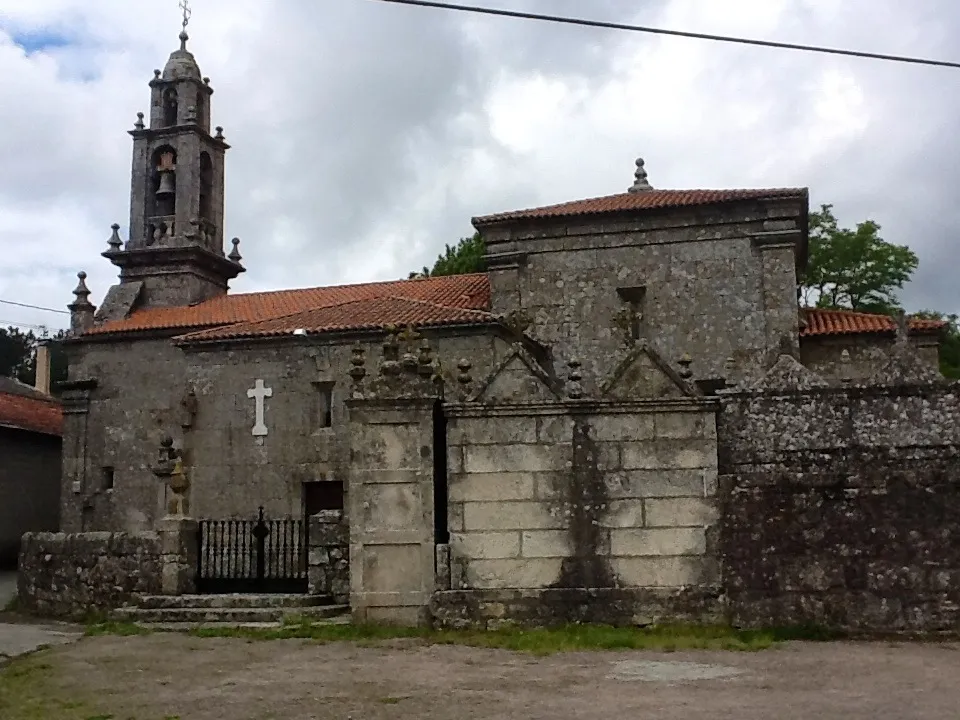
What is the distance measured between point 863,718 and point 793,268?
14.1 metres

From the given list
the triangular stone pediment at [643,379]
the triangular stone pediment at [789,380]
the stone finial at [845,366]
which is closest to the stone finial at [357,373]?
the triangular stone pediment at [643,379]

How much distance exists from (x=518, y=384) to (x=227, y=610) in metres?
4.65

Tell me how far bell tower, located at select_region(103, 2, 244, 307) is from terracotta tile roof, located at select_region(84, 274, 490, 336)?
Result: 1.17 m

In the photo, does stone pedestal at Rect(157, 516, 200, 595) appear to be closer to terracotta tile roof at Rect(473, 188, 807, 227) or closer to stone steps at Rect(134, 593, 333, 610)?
stone steps at Rect(134, 593, 333, 610)

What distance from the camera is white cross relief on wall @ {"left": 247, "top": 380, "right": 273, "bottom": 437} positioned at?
19344mm

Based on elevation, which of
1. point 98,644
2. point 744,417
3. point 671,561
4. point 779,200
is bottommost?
point 98,644

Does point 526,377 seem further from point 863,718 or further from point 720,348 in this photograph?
point 720,348

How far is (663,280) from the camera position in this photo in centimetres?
1966

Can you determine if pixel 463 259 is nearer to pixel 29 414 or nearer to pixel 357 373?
pixel 29 414

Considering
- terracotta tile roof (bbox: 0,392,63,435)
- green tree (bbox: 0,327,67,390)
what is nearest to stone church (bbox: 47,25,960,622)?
terracotta tile roof (bbox: 0,392,63,435)

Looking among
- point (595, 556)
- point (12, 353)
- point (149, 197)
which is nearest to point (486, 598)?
point (595, 556)

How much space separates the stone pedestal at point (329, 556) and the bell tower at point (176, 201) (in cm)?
1726

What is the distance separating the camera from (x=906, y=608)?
993 cm

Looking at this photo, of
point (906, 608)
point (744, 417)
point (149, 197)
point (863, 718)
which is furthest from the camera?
point (149, 197)
